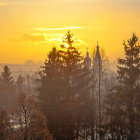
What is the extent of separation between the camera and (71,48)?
31.2 m

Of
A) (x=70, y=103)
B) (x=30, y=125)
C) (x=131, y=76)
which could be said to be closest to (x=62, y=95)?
(x=70, y=103)

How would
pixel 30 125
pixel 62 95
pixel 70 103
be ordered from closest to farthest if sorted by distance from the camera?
pixel 30 125, pixel 70 103, pixel 62 95

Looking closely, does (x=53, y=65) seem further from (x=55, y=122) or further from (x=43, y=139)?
(x=43, y=139)

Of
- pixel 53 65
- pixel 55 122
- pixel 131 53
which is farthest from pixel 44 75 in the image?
pixel 131 53

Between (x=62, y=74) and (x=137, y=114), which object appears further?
(x=62, y=74)

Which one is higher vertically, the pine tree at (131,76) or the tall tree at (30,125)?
the pine tree at (131,76)

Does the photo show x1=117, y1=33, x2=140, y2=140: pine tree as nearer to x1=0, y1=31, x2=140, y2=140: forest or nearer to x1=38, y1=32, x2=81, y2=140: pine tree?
x1=0, y1=31, x2=140, y2=140: forest

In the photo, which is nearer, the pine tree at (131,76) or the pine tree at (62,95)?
the pine tree at (131,76)

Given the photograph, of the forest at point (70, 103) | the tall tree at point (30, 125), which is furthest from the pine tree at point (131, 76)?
the tall tree at point (30, 125)

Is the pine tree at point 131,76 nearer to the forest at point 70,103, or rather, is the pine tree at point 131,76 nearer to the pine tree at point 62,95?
the forest at point 70,103

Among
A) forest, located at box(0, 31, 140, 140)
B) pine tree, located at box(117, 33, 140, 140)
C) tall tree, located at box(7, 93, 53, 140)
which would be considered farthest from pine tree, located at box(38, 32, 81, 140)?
pine tree, located at box(117, 33, 140, 140)

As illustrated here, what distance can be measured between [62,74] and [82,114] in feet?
19.4

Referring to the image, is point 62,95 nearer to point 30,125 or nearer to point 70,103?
point 70,103

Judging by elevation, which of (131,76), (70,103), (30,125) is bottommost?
(30,125)
